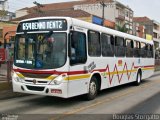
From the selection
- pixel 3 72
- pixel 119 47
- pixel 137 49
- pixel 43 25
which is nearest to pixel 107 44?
pixel 119 47

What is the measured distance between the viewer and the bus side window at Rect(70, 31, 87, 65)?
12.2 meters

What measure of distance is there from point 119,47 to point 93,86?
13.0ft

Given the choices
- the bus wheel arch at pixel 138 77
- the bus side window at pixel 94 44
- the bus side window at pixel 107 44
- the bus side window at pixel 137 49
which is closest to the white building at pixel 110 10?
the bus wheel arch at pixel 138 77

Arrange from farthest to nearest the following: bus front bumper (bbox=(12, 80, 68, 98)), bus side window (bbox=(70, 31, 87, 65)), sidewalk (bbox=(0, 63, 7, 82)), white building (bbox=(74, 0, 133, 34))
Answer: white building (bbox=(74, 0, 133, 34)), sidewalk (bbox=(0, 63, 7, 82)), bus side window (bbox=(70, 31, 87, 65)), bus front bumper (bbox=(12, 80, 68, 98))

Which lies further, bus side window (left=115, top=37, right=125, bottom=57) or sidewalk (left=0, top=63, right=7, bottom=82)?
bus side window (left=115, top=37, right=125, bottom=57)

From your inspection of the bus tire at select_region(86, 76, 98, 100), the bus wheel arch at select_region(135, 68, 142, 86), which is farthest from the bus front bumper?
the bus wheel arch at select_region(135, 68, 142, 86)

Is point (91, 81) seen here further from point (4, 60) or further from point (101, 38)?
point (4, 60)

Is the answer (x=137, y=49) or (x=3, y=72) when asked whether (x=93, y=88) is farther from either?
(x=137, y=49)

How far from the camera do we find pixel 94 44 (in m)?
14.0

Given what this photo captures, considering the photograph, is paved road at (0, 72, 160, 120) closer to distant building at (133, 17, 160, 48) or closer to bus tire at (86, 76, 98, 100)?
bus tire at (86, 76, 98, 100)

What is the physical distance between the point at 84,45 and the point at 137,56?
8.15 meters

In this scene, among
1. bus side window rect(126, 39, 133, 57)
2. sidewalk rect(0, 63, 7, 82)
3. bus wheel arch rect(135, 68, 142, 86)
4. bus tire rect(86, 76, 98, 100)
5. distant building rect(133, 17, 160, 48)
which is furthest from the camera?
distant building rect(133, 17, 160, 48)

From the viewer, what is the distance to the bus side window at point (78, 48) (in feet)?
39.9

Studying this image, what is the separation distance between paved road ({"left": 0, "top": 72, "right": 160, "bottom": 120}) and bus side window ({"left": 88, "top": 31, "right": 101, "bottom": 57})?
5.73ft
